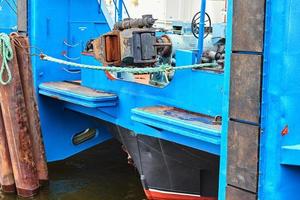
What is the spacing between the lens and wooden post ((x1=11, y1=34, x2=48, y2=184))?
6.09m

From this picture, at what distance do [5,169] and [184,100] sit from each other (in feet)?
8.34

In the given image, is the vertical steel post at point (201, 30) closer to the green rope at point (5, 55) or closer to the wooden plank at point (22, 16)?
the green rope at point (5, 55)

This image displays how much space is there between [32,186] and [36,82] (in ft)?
4.90

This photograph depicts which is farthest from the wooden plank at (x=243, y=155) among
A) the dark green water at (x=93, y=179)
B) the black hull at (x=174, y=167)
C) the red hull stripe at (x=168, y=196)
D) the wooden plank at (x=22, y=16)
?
the wooden plank at (x=22, y=16)

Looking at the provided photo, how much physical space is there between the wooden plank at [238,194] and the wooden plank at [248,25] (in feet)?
3.21

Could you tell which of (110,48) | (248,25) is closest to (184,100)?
(110,48)

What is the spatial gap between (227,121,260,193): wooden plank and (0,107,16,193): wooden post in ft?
11.1

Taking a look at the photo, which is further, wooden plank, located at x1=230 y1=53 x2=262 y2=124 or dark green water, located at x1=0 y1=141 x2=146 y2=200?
dark green water, located at x1=0 y1=141 x2=146 y2=200

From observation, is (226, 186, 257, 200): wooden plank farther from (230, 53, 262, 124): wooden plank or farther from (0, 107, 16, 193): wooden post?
(0, 107, 16, 193): wooden post

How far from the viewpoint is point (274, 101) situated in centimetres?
Result: 324

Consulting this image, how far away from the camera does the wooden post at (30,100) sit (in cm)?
609

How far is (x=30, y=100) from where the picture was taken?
→ 619 cm

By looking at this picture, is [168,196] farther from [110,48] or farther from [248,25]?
[248,25]

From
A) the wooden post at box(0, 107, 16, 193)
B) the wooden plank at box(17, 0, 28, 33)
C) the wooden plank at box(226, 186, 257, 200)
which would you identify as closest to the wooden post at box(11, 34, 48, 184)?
the wooden post at box(0, 107, 16, 193)
